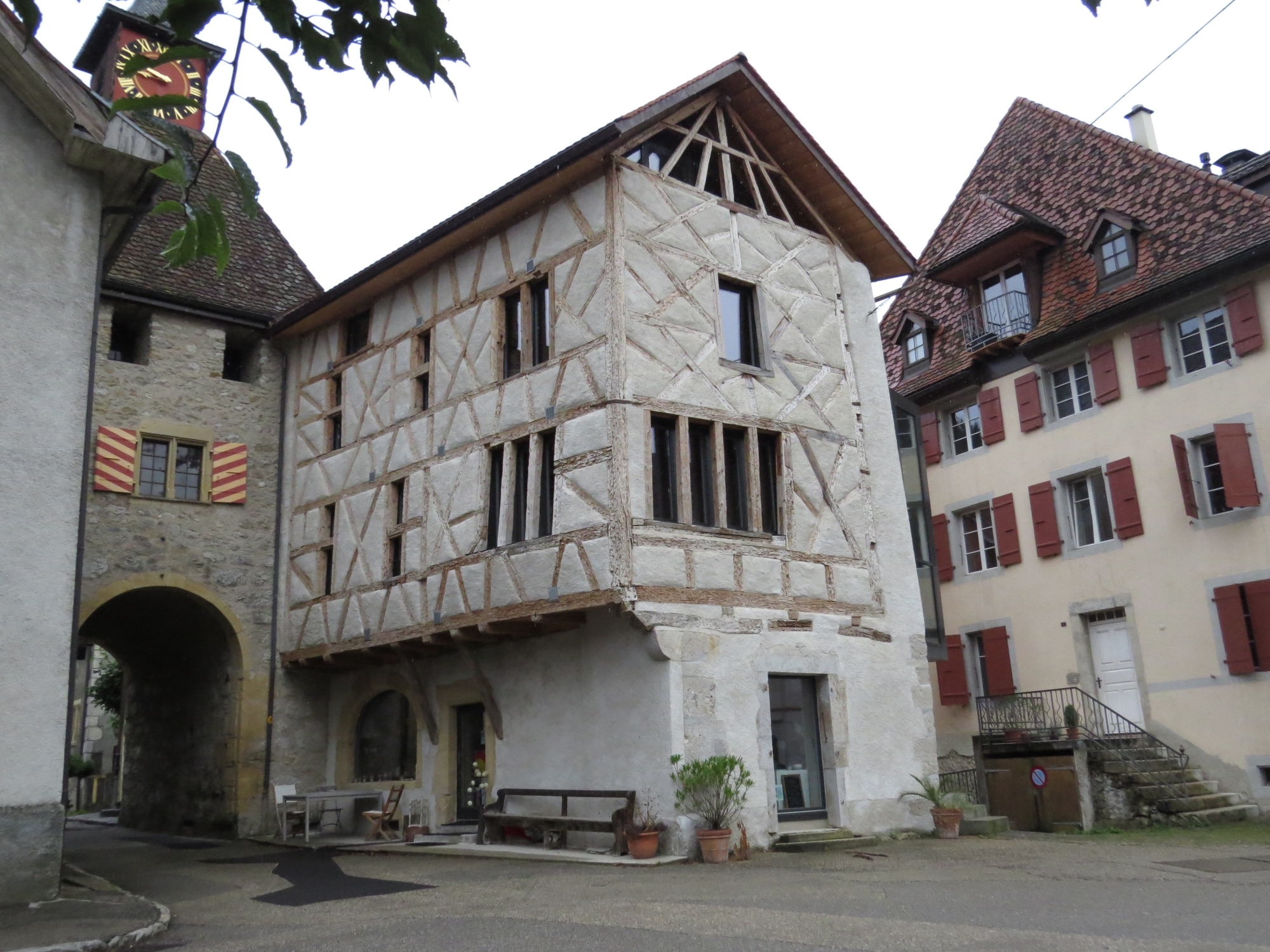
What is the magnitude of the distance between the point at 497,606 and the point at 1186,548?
915 centimetres

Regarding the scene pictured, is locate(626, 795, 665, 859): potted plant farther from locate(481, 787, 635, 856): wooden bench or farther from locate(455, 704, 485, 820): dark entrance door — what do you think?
locate(455, 704, 485, 820): dark entrance door

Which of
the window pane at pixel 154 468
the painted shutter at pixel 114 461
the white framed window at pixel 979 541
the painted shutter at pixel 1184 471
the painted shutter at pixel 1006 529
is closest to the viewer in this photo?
the painted shutter at pixel 114 461

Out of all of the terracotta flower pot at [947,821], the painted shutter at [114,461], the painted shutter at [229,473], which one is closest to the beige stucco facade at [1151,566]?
the terracotta flower pot at [947,821]

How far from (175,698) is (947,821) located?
11.0 metres

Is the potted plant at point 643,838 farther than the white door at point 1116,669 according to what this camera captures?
No

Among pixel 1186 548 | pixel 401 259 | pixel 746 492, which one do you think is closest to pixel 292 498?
pixel 401 259

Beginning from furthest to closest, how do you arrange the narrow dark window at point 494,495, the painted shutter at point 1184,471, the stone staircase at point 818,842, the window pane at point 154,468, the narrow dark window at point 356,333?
the narrow dark window at point 356,333
the painted shutter at point 1184,471
the window pane at point 154,468
the narrow dark window at point 494,495
the stone staircase at point 818,842

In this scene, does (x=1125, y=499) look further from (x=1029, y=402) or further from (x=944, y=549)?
(x=944, y=549)

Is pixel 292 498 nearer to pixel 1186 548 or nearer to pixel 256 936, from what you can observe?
pixel 256 936

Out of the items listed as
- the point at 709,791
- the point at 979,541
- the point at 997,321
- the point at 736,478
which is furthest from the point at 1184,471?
the point at 709,791

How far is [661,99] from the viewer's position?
12.1 metres

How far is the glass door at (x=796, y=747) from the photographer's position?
A: 38.1 feet

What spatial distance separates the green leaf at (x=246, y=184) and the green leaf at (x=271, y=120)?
0.33 ft

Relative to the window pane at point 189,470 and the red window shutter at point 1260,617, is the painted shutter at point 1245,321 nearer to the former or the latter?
the red window shutter at point 1260,617
